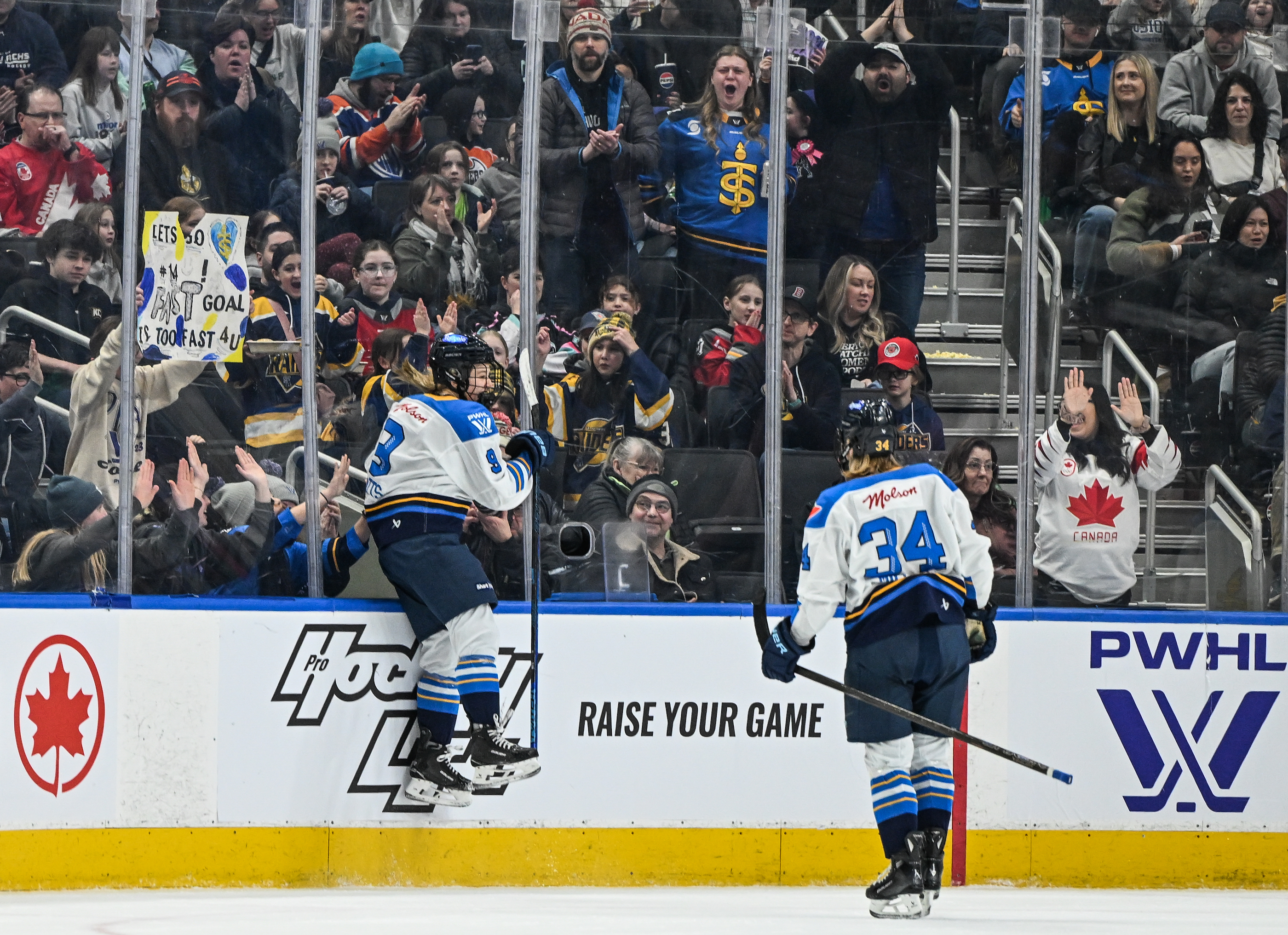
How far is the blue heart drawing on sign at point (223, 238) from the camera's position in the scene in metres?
4.91

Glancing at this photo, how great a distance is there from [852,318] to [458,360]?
52.5 inches

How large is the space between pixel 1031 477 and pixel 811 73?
1.52 m

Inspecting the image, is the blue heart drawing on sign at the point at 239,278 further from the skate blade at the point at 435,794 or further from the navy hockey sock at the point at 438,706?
the skate blade at the point at 435,794

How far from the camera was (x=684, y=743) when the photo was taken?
193 inches

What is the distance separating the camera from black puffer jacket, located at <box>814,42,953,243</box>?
518 centimetres

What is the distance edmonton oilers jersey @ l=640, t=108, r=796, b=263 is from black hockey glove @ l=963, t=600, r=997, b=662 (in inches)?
55.1

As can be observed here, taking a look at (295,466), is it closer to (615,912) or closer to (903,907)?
(615,912)

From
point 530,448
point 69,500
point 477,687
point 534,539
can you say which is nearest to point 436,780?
point 477,687

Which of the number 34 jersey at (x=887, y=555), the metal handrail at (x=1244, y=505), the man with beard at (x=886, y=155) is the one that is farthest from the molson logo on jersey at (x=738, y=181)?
the metal handrail at (x=1244, y=505)

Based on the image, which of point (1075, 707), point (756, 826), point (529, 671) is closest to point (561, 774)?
point (529, 671)

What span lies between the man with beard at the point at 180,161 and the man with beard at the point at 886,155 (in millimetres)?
1919

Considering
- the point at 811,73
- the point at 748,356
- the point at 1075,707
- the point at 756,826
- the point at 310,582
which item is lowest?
the point at 756,826

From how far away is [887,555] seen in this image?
4258 millimetres

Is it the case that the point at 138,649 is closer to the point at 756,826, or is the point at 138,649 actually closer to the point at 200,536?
the point at 200,536
